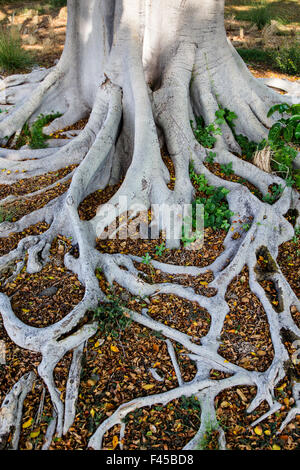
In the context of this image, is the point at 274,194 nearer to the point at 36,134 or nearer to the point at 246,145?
the point at 246,145

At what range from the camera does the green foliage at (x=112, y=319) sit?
10.9 ft

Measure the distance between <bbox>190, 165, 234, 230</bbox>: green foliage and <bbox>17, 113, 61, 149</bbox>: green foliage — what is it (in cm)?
278

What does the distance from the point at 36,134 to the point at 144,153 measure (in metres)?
2.51

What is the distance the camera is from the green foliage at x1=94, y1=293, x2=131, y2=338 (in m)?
3.32

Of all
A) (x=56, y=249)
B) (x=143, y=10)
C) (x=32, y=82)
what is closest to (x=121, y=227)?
(x=56, y=249)

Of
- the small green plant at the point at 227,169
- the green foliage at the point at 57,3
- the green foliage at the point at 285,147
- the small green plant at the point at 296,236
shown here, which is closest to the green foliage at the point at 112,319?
the small green plant at the point at 296,236

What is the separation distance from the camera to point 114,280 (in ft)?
12.4

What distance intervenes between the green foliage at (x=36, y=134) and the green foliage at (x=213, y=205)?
278cm

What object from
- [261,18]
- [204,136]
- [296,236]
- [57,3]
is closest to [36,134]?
[204,136]

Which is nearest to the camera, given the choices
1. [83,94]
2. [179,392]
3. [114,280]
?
[179,392]

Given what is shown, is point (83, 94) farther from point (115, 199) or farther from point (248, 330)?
point (248, 330)

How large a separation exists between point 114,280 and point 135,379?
104 cm

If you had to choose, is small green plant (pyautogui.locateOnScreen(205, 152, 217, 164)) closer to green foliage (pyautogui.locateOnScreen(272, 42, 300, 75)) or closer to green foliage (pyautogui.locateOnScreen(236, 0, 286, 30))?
green foliage (pyautogui.locateOnScreen(272, 42, 300, 75))

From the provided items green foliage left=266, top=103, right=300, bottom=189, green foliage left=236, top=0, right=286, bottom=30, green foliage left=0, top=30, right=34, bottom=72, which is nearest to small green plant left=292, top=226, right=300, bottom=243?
green foliage left=266, top=103, right=300, bottom=189
